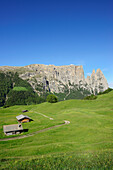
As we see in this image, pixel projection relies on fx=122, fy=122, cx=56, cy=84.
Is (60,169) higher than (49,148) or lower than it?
higher

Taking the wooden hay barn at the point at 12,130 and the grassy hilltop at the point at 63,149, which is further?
the wooden hay barn at the point at 12,130

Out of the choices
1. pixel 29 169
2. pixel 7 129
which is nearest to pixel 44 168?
pixel 29 169

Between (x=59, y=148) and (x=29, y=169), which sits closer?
(x=29, y=169)

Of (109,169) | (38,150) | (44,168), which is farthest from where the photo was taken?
(38,150)

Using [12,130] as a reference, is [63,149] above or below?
above

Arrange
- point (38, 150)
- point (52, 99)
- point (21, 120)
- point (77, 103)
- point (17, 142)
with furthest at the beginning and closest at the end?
point (52, 99) → point (77, 103) → point (21, 120) → point (17, 142) → point (38, 150)

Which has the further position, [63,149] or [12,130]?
[12,130]

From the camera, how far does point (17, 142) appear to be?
38.1 metres

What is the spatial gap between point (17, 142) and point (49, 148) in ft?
48.2

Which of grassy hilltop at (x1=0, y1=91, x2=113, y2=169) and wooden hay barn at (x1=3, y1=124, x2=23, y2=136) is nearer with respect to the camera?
grassy hilltop at (x1=0, y1=91, x2=113, y2=169)

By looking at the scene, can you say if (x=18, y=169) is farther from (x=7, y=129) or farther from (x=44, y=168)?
(x=7, y=129)

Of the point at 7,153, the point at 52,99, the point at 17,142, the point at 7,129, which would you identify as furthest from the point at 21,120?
the point at 52,99

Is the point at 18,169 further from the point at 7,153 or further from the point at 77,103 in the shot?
the point at 77,103

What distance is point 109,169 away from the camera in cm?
1026
